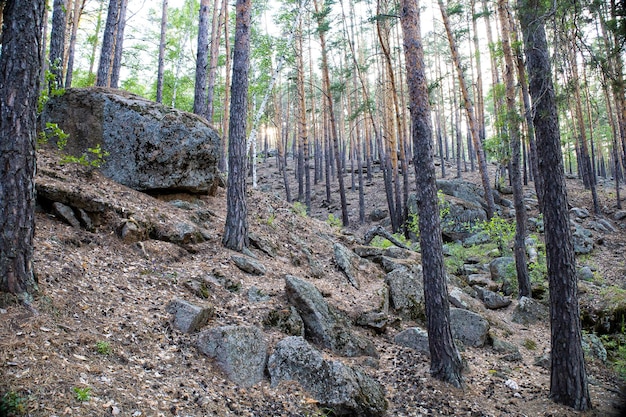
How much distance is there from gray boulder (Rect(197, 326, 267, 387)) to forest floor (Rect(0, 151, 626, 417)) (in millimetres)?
111

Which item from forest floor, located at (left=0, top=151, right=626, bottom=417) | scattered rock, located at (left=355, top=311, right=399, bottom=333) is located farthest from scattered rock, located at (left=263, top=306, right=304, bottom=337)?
scattered rock, located at (left=355, top=311, right=399, bottom=333)

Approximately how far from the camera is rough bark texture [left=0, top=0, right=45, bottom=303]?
11.6 ft

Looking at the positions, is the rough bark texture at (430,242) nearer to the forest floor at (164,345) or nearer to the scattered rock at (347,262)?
the forest floor at (164,345)

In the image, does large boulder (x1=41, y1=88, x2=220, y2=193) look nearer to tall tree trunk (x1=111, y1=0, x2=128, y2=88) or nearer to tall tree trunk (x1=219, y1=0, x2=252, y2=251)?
tall tree trunk (x1=219, y1=0, x2=252, y2=251)

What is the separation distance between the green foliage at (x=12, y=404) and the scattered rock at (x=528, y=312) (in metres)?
9.60

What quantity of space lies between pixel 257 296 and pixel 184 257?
1.56 m

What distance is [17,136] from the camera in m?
3.57

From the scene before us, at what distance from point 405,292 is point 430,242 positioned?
270 centimetres

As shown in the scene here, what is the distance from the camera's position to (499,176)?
880 inches

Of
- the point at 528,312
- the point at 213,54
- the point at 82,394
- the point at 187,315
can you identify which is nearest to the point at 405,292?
the point at 528,312

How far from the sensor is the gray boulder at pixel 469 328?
23.5 feet

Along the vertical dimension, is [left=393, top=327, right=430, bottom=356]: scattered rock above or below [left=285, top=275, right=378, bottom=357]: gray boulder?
below

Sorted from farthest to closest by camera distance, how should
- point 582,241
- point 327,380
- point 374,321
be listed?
point 582,241 < point 374,321 < point 327,380

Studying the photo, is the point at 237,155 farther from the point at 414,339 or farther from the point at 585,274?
the point at 585,274
